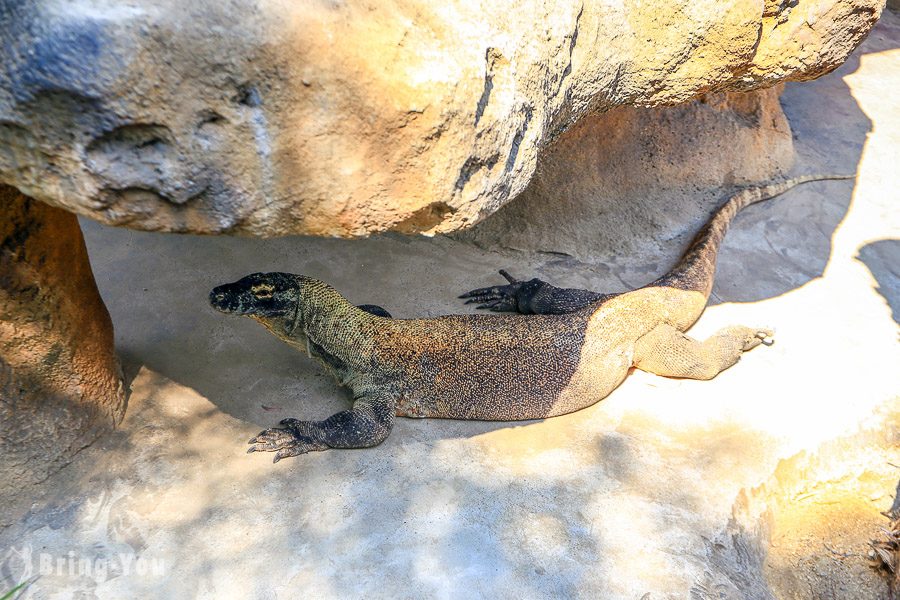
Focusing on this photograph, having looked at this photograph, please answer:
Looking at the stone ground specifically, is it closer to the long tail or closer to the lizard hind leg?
the lizard hind leg

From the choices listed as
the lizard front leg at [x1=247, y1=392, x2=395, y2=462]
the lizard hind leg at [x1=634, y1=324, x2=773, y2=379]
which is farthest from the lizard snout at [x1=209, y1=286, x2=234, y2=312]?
the lizard hind leg at [x1=634, y1=324, x2=773, y2=379]

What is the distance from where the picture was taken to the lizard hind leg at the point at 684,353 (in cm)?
450

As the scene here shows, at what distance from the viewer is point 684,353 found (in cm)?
455

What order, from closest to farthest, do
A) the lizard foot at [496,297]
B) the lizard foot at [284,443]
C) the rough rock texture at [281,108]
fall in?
the rough rock texture at [281,108] → the lizard foot at [284,443] → the lizard foot at [496,297]

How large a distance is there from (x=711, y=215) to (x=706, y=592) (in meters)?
3.59

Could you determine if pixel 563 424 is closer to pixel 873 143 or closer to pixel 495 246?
pixel 495 246

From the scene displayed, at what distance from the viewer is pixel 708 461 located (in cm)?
386

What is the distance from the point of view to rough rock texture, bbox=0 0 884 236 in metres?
1.95

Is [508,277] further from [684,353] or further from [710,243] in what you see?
[710,243]

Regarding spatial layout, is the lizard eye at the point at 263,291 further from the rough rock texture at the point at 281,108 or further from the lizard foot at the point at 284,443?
the rough rock texture at the point at 281,108

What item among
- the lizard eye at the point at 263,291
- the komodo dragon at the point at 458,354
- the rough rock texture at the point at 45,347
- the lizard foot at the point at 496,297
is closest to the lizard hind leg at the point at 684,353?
the komodo dragon at the point at 458,354

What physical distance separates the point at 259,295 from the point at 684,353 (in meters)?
2.75

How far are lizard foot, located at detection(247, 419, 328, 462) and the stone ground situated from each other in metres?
0.06

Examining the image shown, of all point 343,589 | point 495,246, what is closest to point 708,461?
point 343,589
